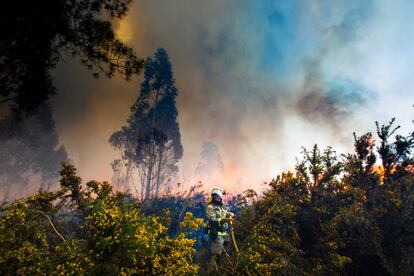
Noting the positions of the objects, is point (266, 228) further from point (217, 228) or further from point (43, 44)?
point (43, 44)

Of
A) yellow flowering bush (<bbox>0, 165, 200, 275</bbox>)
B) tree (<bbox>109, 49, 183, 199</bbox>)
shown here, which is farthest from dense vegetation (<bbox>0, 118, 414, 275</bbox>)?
tree (<bbox>109, 49, 183, 199</bbox>)

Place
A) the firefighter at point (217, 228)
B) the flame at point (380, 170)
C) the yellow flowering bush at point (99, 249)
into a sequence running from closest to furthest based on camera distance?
1. the yellow flowering bush at point (99, 249)
2. the firefighter at point (217, 228)
3. the flame at point (380, 170)

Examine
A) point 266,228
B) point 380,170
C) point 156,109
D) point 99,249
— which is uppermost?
point 156,109

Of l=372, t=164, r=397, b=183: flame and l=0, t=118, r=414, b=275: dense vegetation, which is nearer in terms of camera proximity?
l=0, t=118, r=414, b=275: dense vegetation

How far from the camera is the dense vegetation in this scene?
11.2ft

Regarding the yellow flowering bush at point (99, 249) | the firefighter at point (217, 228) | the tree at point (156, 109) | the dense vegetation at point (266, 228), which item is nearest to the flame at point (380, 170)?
the dense vegetation at point (266, 228)

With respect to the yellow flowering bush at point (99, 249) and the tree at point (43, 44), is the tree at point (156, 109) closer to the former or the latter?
the tree at point (43, 44)

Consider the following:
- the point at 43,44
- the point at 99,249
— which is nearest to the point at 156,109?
the point at 43,44

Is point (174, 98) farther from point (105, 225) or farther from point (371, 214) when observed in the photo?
point (105, 225)

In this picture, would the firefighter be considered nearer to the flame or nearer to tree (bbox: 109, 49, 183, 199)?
the flame

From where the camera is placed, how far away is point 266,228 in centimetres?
654

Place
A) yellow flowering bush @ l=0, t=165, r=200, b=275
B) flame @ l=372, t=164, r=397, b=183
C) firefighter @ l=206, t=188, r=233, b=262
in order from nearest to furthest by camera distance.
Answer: yellow flowering bush @ l=0, t=165, r=200, b=275 → firefighter @ l=206, t=188, r=233, b=262 → flame @ l=372, t=164, r=397, b=183

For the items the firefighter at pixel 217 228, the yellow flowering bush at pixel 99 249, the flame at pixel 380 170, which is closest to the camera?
the yellow flowering bush at pixel 99 249

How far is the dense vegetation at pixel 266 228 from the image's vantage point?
135 inches
